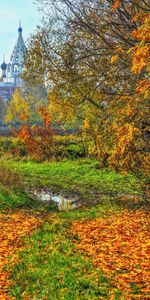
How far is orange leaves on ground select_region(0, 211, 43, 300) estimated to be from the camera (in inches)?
232

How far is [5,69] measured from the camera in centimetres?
12475

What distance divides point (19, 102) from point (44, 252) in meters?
42.0

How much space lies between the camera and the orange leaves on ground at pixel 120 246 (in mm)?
5570

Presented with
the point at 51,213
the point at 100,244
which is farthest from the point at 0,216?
the point at 100,244

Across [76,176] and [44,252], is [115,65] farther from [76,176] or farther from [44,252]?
[76,176]

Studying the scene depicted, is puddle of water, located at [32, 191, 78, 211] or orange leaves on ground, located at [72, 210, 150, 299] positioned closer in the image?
orange leaves on ground, located at [72, 210, 150, 299]

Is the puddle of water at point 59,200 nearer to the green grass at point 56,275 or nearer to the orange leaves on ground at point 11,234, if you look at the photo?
the orange leaves on ground at point 11,234

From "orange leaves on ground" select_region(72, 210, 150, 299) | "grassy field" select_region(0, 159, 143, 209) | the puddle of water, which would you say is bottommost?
the puddle of water

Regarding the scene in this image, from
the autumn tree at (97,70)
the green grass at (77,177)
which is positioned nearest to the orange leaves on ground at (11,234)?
the autumn tree at (97,70)

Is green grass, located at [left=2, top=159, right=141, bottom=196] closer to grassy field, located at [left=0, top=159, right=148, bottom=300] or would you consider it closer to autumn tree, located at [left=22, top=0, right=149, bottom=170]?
grassy field, located at [left=0, top=159, right=148, bottom=300]

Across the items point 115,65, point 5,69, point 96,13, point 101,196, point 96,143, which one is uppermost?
point 5,69

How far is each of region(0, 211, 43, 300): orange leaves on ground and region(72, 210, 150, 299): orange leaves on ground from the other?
887 millimetres

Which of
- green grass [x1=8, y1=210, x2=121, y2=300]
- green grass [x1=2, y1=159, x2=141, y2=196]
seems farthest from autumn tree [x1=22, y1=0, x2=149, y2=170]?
green grass [x1=2, y1=159, x2=141, y2=196]

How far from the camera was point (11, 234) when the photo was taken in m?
8.17
